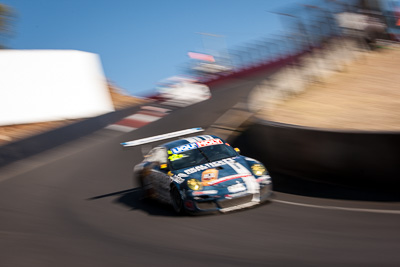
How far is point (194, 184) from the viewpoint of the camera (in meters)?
9.56

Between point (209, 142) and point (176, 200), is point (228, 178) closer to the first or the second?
point (176, 200)

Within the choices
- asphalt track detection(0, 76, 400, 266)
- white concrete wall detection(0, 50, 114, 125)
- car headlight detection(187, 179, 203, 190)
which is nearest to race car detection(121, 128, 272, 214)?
car headlight detection(187, 179, 203, 190)

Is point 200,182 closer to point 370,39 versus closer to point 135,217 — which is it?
point 135,217

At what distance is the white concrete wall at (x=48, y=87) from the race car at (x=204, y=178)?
9.93m

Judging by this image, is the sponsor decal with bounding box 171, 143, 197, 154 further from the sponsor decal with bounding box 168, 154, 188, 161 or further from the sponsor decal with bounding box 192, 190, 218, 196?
the sponsor decal with bounding box 192, 190, 218, 196

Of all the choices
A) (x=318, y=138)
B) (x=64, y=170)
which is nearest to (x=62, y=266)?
(x=318, y=138)

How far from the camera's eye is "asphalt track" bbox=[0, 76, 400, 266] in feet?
22.1

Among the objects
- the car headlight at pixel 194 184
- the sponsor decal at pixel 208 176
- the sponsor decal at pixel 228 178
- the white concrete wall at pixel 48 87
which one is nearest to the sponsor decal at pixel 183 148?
the sponsor decal at pixel 208 176

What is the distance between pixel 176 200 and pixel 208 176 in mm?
742

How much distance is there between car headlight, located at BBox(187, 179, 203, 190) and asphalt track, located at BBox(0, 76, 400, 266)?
1.52 feet

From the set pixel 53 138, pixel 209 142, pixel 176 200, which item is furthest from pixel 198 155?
pixel 53 138

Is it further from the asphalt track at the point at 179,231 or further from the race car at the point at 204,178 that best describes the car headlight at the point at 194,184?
the asphalt track at the point at 179,231

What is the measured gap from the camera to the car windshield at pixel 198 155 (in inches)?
414

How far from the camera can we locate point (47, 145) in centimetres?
1898
